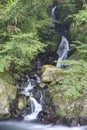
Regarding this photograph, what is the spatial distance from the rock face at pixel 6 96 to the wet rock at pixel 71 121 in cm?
251

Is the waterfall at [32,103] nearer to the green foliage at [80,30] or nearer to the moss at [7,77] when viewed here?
the moss at [7,77]

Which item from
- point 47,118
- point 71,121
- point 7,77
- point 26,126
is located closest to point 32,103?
point 47,118

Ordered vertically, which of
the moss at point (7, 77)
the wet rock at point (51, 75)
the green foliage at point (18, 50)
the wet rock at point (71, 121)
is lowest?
the wet rock at point (71, 121)

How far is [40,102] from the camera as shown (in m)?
13.4

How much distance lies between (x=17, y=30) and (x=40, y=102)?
3.98 m

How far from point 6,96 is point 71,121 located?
3098 millimetres

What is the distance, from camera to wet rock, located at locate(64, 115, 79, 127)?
11876 millimetres

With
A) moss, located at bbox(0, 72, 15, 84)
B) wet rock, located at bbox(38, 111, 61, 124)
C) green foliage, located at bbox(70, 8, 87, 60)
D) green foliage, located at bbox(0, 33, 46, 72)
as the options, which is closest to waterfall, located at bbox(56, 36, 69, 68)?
green foliage, located at bbox(70, 8, 87, 60)

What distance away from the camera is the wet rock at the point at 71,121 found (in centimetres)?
1188

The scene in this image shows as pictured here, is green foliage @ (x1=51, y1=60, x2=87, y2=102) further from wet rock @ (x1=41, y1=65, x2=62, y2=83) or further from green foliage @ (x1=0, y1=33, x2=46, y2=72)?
green foliage @ (x1=0, y1=33, x2=46, y2=72)

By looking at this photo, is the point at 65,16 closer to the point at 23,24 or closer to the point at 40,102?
the point at 23,24

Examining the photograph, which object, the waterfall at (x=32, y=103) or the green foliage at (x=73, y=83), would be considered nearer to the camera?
the green foliage at (x=73, y=83)

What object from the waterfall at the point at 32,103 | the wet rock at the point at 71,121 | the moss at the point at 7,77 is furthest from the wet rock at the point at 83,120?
the moss at the point at 7,77

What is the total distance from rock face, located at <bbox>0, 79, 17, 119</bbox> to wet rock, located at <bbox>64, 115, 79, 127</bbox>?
251cm
